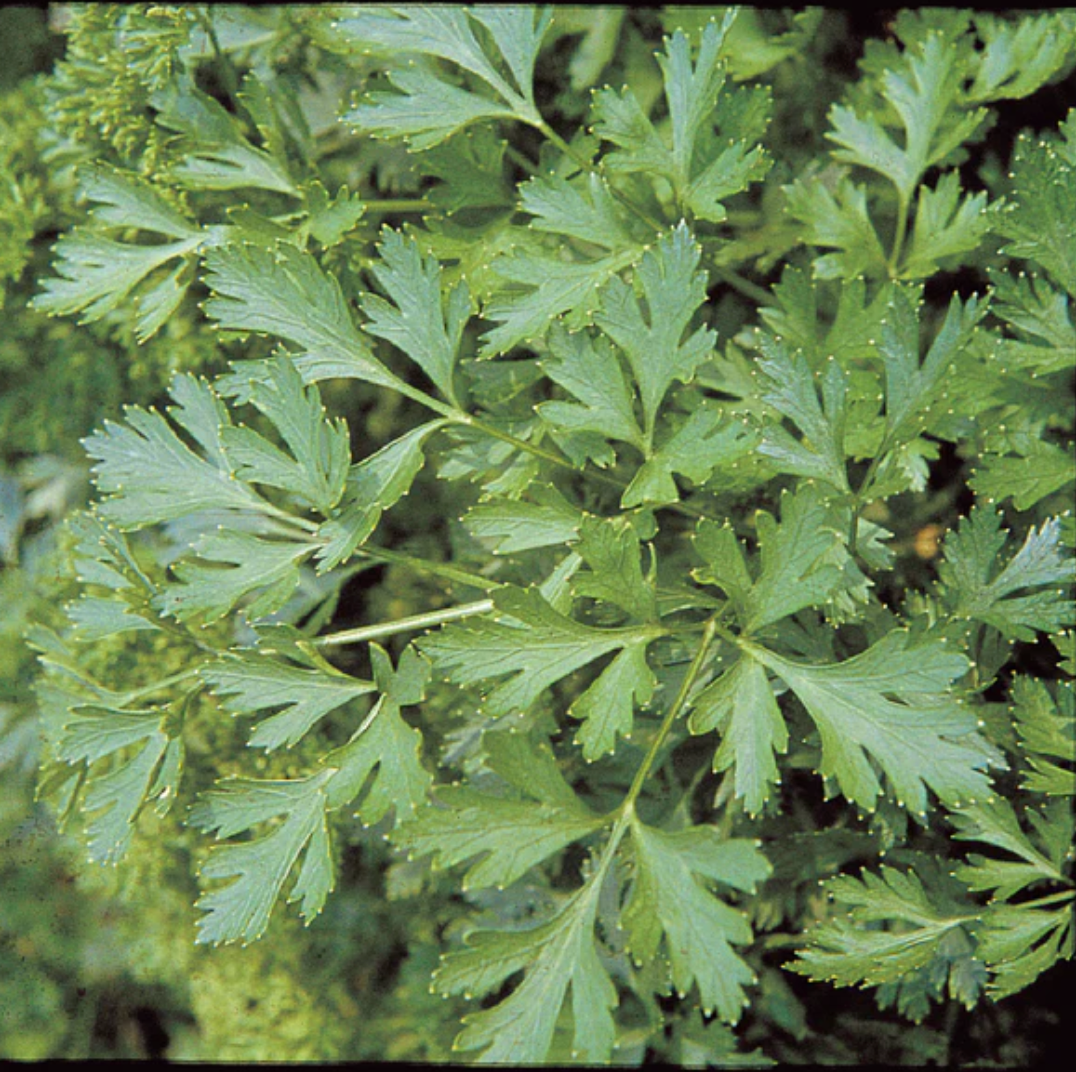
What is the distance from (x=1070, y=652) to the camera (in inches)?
40.7

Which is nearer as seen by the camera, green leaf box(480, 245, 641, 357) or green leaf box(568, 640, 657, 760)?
green leaf box(568, 640, 657, 760)

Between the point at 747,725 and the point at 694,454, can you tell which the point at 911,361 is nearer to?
the point at 694,454

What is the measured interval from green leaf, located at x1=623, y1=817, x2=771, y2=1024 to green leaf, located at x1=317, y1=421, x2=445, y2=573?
1.40 feet

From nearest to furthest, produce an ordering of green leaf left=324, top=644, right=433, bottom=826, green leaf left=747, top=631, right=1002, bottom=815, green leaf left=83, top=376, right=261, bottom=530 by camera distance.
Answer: green leaf left=747, top=631, right=1002, bottom=815 < green leaf left=324, top=644, right=433, bottom=826 < green leaf left=83, top=376, right=261, bottom=530

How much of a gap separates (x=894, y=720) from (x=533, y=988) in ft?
1.44

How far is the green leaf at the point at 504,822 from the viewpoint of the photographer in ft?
3.19

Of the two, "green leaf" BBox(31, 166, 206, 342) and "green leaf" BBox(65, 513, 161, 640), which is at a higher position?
"green leaf" BBox(31, 166, 206, 342)

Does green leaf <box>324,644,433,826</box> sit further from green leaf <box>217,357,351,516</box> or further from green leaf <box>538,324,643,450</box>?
green leaf <box>538,324,643,450</box>

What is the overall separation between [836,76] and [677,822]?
3.51 ft

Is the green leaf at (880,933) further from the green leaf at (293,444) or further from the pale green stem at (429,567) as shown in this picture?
the green leaf at (293,444)

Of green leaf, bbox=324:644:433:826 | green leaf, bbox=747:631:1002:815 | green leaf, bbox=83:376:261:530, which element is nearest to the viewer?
green leaf, bbox=747:631:1002:815

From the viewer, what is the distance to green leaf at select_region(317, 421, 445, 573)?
3.39ft

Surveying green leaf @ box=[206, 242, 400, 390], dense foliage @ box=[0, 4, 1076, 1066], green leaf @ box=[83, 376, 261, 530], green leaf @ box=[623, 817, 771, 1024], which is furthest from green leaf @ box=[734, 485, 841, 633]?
green leaf @ box=[83, 376, 261, 530]

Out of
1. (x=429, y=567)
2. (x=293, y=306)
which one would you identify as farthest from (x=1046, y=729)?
(x=293, y=306)
